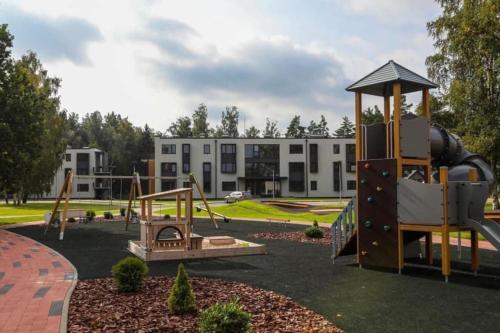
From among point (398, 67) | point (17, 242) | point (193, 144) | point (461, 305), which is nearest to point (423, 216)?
point (461, 305)

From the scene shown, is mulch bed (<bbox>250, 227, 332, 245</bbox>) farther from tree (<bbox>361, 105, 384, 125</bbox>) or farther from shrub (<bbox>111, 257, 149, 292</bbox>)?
tree (<bbox>361, 105, 384, 125</bbox>)

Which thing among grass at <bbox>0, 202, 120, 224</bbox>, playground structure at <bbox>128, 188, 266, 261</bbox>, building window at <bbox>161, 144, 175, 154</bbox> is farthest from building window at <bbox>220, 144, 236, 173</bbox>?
playground structure at <bbox>128, 188, 266, 261</bbox>

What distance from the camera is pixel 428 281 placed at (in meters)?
10.0

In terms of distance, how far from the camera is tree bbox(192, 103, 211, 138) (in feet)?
404

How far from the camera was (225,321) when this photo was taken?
5.27 metres

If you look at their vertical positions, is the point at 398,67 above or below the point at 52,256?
above

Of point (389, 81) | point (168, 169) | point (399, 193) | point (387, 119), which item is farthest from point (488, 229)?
point (168, 169)

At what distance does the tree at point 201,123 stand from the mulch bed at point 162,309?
375ft

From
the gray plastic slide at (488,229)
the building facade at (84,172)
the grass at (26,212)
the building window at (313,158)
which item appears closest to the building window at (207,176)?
the building window at (313,158)

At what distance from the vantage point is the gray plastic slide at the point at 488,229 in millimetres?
9766

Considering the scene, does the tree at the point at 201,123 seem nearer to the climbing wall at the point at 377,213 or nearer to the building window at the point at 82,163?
the building window at the point at 82,163

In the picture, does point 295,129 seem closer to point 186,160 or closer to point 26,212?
point 186,160

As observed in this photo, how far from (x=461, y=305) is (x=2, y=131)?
24.7 m

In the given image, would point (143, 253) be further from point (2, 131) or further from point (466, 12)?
point (466, 12)
